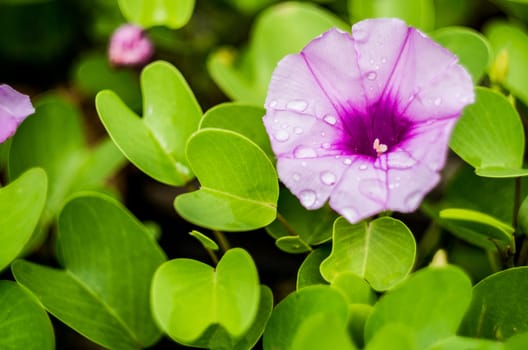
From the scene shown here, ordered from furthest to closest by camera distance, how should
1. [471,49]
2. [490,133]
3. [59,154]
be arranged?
1. [59,154]
2. [471,49]
3. [490,133]

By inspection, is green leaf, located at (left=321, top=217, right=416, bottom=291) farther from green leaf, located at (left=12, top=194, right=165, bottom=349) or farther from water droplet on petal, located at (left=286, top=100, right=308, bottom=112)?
green leaf, located at (left=12, top=194, right=165, bottom=349)

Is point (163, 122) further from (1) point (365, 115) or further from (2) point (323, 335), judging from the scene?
(2) point (323, 335)

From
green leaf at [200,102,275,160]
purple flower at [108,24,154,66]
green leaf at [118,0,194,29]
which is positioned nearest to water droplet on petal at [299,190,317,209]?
green leaf at [200,102,275,160]

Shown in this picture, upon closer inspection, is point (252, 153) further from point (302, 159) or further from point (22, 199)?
point (22, 199)

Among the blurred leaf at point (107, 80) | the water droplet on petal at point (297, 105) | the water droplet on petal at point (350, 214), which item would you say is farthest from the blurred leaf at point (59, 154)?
the water droplet on petal at point (350, 214)

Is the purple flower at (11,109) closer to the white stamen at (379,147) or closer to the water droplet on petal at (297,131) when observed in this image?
the water droplet on petal at (297,131)

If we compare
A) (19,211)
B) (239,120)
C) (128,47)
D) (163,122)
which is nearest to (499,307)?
(239,120)
